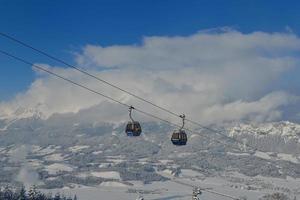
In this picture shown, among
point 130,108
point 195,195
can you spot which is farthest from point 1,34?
point 195,195

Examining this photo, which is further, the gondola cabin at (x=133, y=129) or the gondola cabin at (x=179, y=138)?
the gondola cabin at (x=179, y=138)

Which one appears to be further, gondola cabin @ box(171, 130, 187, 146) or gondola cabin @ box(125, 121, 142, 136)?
gondola cabin @ box(171, 130, 187, 146)

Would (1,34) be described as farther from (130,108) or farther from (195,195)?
(195,195)

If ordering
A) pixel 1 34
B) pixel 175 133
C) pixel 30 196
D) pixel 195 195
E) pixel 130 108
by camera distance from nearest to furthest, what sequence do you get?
1. pixel 1 34
2. pixel 130 108
3. pixel 195 195
4. pixel 175 133
5. pixel 30 196

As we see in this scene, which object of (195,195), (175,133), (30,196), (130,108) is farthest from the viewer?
(30,196)

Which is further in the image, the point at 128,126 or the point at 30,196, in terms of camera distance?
the point at 30,196

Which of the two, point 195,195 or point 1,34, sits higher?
point 1,34

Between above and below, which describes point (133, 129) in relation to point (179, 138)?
above

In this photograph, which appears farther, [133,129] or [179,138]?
[179,138]

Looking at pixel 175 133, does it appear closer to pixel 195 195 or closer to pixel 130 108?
pixel 195 195
